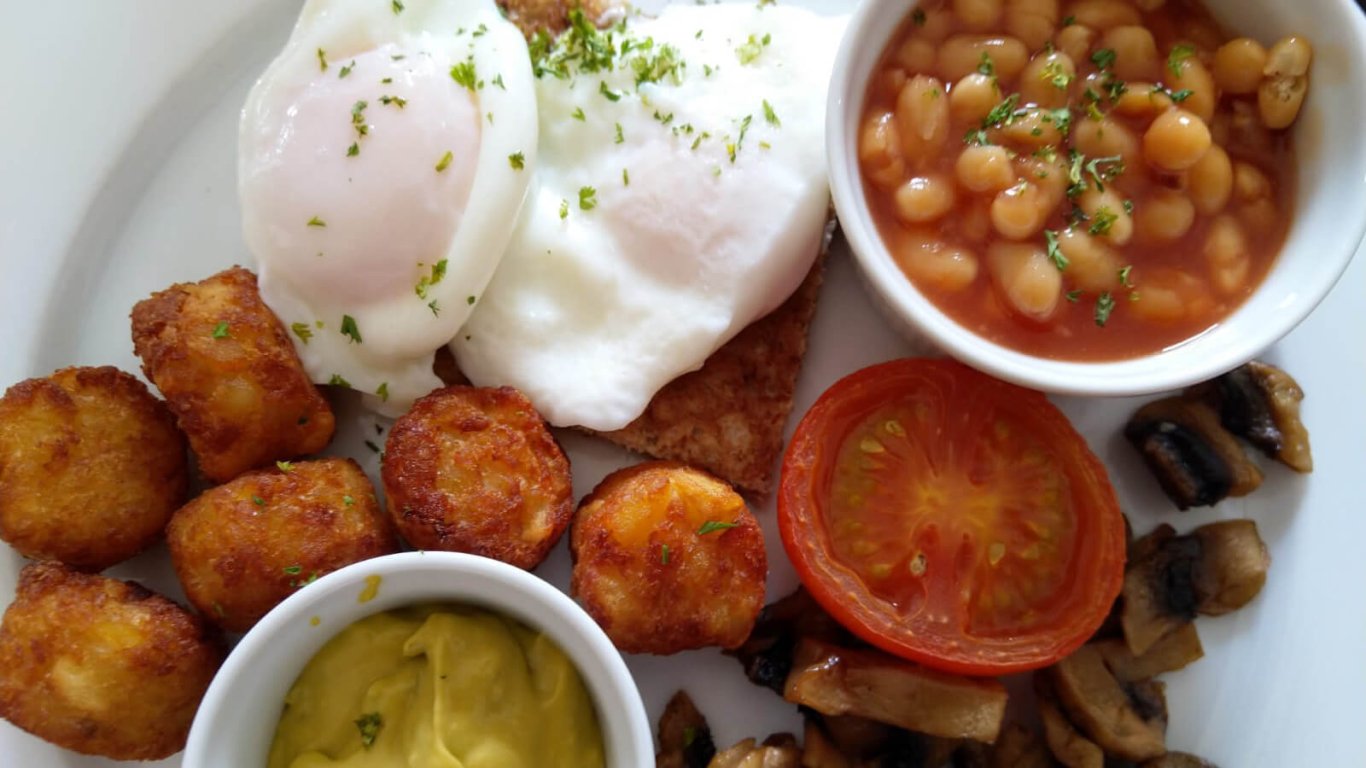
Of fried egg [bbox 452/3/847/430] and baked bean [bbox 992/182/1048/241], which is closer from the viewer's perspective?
baked bean [bbox 992/182/1048/241]

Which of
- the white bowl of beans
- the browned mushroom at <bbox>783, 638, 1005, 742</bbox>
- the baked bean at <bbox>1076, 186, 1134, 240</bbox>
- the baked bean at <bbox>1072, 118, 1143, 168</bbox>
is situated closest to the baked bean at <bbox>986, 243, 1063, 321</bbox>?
the white bowl of beans

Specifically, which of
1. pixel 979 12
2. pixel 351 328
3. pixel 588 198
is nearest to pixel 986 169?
pixel 979 12

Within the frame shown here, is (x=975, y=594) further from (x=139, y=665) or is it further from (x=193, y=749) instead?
(x=139, y=665)

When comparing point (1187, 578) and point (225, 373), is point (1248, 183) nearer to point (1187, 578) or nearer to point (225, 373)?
point (1187, 578)

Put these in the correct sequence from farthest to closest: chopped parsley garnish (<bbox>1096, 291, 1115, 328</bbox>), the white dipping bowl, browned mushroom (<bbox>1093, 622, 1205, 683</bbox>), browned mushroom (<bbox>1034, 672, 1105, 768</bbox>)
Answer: browned mushroom (<bbox>1093, 622, 1205, 683</bbox>) < browned mushroom (<bbox>1034, 672, 1105, 768</bbox>) < chopped parsley garnish (<bbox>1096, 291, 1115, 328</bbox>) < the white dipping bowl

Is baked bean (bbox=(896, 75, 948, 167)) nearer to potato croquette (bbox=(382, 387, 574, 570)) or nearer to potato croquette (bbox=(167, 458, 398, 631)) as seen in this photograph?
potato croquette (bbox=(382, 387, 574, 570))

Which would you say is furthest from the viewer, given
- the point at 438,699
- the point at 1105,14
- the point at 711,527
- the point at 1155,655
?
the point at 1155,655
